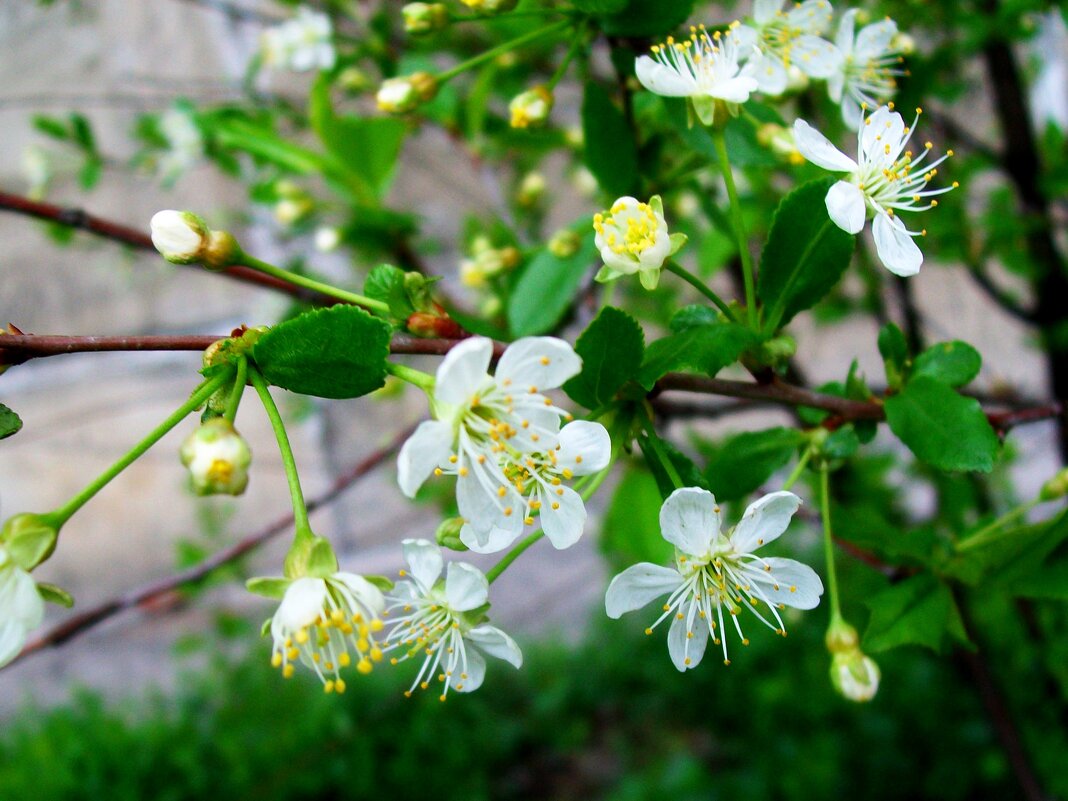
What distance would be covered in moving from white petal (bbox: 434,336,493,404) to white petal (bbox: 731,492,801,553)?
193mm

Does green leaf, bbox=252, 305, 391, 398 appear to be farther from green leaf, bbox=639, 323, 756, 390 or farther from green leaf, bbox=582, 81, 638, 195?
green leaf, bbox=582, 81, 638, 195

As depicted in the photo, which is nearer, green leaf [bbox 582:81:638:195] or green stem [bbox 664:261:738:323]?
green stem [bbox 664:261:738:323]

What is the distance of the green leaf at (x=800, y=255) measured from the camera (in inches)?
21.2

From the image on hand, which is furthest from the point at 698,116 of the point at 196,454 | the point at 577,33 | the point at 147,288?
the point at 147,288

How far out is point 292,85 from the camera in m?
2.67

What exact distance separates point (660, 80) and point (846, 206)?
154mm

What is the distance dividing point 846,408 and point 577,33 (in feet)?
1.11

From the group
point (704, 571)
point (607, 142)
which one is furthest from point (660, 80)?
point (704, 571)

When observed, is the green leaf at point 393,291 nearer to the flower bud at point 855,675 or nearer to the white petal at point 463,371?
the white petal at point 463,371

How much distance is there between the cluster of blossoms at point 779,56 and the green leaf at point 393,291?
241mm

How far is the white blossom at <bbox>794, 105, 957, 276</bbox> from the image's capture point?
0.49m

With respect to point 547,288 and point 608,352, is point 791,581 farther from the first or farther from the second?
point 547,288

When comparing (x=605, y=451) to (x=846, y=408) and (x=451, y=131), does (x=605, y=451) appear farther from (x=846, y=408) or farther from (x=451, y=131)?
(x=451, y=131)

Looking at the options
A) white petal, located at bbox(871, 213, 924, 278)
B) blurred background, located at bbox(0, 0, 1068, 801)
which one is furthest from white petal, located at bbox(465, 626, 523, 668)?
blurred background, located at bbox(0, 0, 1068, 801)
